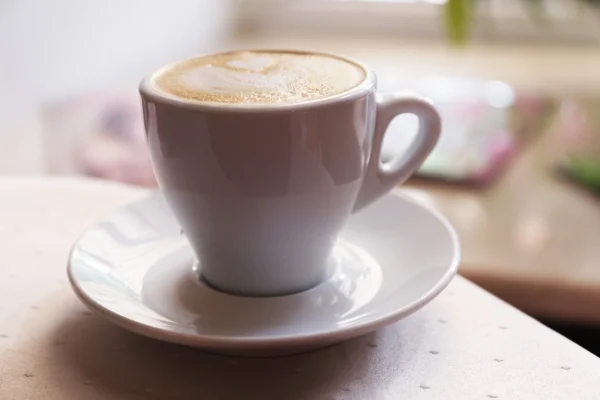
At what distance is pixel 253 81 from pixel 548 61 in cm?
111

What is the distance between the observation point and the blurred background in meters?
0.73

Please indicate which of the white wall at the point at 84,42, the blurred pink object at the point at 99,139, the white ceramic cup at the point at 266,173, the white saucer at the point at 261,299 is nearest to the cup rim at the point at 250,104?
the white ceramic cup at the point at 266,173

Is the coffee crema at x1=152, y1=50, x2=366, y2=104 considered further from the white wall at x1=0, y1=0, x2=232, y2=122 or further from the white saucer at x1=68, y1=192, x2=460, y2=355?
the white wall at x1=0, y1=0, x2=232, y2=122

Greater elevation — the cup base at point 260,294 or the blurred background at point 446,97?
the cup base at point 260,294

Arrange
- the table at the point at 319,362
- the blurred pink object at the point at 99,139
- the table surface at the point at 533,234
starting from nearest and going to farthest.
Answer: the table at the point at 319,362 < the table surface at the point at 533,234 < the blurred pink object at the point at 99,139

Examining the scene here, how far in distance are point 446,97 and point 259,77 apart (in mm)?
770

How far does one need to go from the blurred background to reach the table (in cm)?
29

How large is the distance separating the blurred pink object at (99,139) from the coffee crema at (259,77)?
0.43 m

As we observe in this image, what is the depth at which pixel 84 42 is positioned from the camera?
3.65 feet

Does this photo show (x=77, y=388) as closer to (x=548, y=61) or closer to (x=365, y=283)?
(x=365, y=283)

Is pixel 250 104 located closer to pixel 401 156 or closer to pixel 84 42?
pixel 401 156

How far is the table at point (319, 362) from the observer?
0.36m

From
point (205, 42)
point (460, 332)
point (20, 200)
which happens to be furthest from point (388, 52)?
point (460, 332)

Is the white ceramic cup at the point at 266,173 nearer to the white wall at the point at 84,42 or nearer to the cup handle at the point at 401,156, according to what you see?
the cup handle at the point at 401,156
